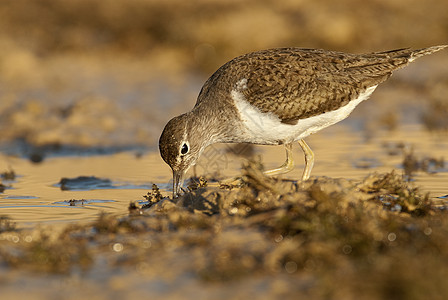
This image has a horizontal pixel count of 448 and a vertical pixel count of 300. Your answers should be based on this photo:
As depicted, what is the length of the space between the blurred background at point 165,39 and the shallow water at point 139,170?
240cm

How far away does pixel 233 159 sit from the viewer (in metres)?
11.8

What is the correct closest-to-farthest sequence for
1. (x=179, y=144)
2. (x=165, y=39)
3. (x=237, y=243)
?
(x=237, y=243) < (x=179, y=144) < (x=165, y=39)

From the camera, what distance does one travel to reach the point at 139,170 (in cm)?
1103

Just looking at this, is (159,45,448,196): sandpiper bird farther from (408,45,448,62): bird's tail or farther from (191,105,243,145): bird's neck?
(408,45,448,62): bird's tail

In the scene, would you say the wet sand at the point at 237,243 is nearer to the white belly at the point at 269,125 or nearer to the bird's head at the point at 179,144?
the bird's head at the point at 179,144

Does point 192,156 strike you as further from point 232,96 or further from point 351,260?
point 351,260

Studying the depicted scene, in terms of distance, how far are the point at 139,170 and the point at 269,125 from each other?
11.9 ft

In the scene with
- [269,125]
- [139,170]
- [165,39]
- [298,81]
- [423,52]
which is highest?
[165,39]

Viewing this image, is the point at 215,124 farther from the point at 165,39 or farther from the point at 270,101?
the point at 165,39

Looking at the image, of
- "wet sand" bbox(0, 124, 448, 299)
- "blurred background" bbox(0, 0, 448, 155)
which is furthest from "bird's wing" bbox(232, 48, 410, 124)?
"blurred background" bbox(0, 0, 448, 155)

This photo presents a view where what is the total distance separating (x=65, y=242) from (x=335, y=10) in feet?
51.6

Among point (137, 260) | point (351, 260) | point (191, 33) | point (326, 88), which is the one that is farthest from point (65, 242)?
point (191, 33)

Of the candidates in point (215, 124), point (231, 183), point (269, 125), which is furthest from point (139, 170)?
point (269, 125)

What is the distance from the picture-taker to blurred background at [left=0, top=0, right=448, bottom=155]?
15828 mm
